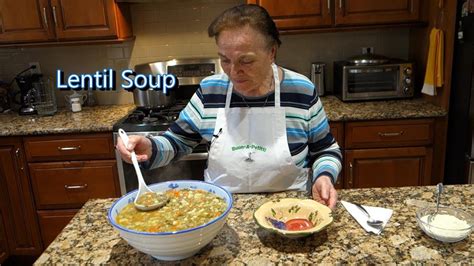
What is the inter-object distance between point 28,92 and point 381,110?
7.51ft

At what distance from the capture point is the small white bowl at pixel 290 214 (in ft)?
3.09

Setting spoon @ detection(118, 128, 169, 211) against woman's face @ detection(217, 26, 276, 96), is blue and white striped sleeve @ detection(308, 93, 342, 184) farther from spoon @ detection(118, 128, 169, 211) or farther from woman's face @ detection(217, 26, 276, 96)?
spoon @ detection(118, 128, 169, 211)

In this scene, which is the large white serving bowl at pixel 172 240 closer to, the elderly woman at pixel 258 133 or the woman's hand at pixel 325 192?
the woman's hand at pixel 325 192

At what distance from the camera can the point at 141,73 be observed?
2.71m

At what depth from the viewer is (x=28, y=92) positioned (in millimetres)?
2695

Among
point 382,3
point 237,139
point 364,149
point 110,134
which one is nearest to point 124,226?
point 237,139

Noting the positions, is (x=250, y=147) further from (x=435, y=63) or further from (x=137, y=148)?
(x=435, y=63)

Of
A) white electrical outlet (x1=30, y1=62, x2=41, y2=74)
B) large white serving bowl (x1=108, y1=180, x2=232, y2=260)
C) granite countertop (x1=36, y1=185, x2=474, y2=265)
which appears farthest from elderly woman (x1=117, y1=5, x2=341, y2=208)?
white electrical outlet (x1=30, y1=62, x2=41, y2=74)

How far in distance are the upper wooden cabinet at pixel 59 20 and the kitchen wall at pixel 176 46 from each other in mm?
312

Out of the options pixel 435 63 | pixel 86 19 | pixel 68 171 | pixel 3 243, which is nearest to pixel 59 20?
pixel 86 19

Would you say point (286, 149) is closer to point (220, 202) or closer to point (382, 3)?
point (220, 202)

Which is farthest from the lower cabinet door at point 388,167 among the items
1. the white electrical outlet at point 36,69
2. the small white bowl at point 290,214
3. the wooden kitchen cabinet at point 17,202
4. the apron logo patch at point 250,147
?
the white electrical outlet at point 36,69

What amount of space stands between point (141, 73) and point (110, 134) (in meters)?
0.58

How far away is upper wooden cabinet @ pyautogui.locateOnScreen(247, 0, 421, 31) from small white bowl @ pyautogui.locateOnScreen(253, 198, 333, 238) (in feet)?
5.46
